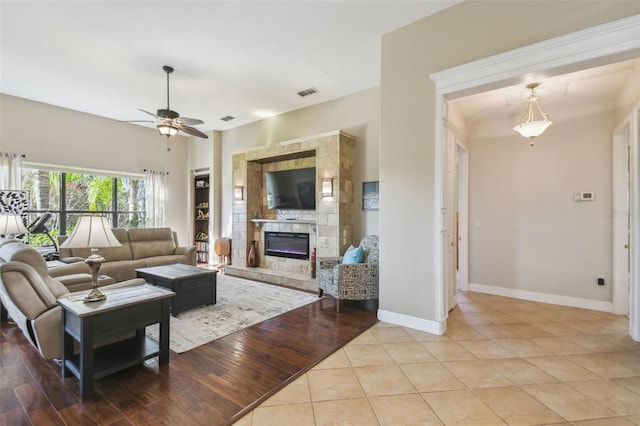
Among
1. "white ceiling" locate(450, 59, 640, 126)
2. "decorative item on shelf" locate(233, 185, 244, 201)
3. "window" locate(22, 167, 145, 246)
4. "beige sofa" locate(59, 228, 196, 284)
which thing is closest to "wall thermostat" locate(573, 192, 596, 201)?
"white ceiling" locate(450, 59, 640, 126)

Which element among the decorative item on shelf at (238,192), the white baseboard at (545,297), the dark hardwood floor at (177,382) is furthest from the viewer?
the decorative item on shelf at (238,192)

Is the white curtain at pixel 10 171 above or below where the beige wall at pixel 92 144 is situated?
below

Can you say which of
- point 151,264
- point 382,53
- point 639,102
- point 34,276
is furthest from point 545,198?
point 151,264

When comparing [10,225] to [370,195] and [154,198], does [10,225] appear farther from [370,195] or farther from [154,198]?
[370,195]

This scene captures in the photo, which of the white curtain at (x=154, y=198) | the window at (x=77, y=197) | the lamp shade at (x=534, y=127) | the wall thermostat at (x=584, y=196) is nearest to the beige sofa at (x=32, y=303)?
the window at (x=77, y=197)

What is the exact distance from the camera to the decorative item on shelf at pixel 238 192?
251 inches

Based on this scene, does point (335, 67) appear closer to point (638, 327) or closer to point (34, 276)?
point (34, 276)

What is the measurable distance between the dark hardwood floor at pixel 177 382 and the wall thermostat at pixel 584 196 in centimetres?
376

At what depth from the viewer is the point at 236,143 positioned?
23.7 feet

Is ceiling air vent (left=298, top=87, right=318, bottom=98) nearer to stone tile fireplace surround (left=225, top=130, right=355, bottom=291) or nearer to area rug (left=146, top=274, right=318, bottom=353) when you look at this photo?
stone tile fireplace surround (left=225, top=130, right=355, bottom=291)

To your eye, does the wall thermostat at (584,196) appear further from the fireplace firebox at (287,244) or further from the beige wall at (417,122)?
the fireplace firebox at (287,244)

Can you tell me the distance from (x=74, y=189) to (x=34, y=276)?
5.00 metres

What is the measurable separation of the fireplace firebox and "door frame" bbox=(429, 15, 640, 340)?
3.04m

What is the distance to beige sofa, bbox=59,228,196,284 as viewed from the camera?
4.87 metres
